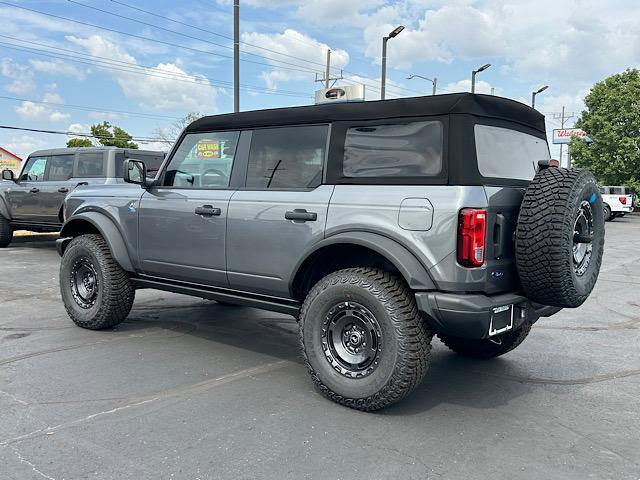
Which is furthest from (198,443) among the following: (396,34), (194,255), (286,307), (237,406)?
(396,34)

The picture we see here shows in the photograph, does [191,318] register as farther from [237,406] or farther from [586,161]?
[586,161]

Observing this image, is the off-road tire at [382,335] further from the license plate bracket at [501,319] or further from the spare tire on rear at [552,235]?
the spare tire on rear at [552,235]

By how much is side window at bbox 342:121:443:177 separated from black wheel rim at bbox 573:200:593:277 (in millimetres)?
999

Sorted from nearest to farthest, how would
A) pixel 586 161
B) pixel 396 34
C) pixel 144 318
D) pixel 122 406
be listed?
pixel 122 406
pixel 144 318
pixel 396 34
pixel 586 161

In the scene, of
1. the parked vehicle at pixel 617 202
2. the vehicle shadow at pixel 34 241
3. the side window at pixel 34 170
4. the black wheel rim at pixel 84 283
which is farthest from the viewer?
the parked vehicle at pixel 617 202

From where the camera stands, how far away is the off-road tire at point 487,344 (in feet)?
14.9

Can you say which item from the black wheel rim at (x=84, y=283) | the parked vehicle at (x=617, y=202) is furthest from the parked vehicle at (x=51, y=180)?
the parked vehicle at (x=617, y=202)

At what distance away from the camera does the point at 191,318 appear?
6039 mm

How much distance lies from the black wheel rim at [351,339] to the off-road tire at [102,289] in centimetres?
242

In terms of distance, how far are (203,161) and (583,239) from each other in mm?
2962

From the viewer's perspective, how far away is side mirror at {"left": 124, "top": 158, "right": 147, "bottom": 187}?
4.89 metres

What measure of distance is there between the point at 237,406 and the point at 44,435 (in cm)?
111

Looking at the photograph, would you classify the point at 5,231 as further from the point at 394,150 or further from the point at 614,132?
the point at 614,132

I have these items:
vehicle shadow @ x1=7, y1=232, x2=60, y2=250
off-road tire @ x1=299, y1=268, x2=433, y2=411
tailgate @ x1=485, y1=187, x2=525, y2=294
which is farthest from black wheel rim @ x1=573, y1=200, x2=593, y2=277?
vehicle shadow @ x1=7, y1=232, x2=60, y2=250
